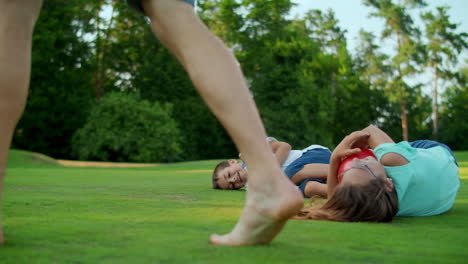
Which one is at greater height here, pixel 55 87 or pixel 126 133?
pixel 55 87

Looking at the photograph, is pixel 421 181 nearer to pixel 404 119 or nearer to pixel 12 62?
pixel 12 62

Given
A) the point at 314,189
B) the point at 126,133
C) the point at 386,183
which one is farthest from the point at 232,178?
the point at 126,133

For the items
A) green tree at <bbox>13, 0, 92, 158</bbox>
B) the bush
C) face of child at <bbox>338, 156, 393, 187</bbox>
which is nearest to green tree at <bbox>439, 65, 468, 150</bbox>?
the bush

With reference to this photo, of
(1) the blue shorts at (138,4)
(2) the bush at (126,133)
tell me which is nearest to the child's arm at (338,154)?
(1) the blue shorts at (138,4)

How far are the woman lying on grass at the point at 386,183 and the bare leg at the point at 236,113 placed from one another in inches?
40.8

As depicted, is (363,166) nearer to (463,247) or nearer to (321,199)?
(463,247)

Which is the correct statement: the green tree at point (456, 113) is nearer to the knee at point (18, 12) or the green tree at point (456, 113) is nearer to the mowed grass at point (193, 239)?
the mowed grass at point (193, 239)

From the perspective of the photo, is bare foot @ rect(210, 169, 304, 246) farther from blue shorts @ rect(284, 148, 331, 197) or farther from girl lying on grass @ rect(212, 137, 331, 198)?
blue shorts @ rect(284, 148, 331, 197)

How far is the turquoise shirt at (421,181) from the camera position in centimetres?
325

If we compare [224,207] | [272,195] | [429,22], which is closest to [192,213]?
[224,207]

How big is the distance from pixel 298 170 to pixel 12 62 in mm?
3354

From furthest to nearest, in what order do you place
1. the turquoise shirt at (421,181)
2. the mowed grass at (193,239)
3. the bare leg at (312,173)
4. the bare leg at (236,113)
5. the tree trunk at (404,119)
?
1. the tree trunk at (404,119)
2. the bare leg at (312,173)
3. the turquoise shirt at (421,181)
4. the bare leg at (236,113)
5. the mowed grass at (193,239)

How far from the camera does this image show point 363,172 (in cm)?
294

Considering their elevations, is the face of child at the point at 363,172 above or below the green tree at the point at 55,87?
below
